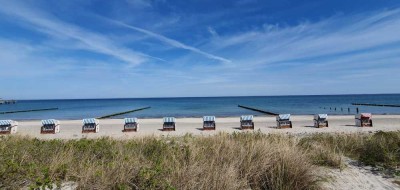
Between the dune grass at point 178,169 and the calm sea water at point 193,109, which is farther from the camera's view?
the calm sea water at point 193,109

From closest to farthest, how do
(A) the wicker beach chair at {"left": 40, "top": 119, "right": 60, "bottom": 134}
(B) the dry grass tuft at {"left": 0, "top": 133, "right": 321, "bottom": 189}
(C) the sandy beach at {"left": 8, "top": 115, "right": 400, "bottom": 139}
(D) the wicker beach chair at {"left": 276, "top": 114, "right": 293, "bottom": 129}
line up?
(B) the dry grass tuft at {"left": 0, "top": 133, "right": 321, "bottom": 189}
(C) the sandy beach at {"left": 8, "top": 115, "right": 400, "bottom": 139}
(A) the wicker beach chair at {"left": 40, "top": 119, "right": 60, "bottom": 134}
(D) the wicker beach chair at {"left": 276, "top": 114, "right": 293, "bottom": 129}

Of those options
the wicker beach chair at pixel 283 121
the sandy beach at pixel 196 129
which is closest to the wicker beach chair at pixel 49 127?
the sandy beach at pixel 196 129

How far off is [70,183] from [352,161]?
6186 millimetres

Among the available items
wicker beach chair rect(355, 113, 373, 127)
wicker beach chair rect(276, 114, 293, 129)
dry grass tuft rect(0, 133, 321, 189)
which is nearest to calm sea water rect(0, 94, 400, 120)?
wicker beach chair rect(276, 114, 293, 129)

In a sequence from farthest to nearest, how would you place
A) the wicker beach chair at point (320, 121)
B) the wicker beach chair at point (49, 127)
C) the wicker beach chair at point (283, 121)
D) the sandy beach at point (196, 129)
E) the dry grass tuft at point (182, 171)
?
the wicker beach chair at point (320, 121)
the wicker beach chair at point (283, 121)
the wicker beach chair at point (49, 127)
the sandy beach at point (196, 129)
the dry grass tuft at point (182, 171)

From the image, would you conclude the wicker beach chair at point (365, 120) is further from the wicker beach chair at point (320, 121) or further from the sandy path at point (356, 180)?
the sandy path at point (356, 180)

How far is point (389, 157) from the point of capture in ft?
20.1

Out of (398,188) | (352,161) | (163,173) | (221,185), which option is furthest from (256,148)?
(352,161)

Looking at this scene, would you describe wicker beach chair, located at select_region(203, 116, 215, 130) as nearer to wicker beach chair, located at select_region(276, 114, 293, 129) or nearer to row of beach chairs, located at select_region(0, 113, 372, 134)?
row of beach chairs, located at select_region(0, 113, 372, 134)

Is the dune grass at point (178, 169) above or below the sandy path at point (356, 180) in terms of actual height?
above

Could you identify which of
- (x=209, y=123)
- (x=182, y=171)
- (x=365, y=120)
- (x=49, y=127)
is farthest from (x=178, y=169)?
(x=365, y=120)

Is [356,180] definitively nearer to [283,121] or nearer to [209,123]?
[283,121]

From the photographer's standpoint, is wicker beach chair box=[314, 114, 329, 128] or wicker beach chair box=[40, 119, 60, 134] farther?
wicker beach chair box=[314, 114, 329, 128]

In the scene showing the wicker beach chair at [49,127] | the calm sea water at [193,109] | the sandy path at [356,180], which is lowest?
the sandy path at [356,180]
